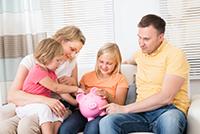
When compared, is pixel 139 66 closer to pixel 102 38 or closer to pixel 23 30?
pixel 102 38

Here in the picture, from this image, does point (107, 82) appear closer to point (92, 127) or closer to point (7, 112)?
point (92, 127)

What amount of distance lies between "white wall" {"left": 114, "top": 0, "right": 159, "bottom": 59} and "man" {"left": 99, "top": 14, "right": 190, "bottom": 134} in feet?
2.38

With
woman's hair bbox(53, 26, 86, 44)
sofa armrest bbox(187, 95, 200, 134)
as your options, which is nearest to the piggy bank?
woman's hair bbox(53, 26, 86, 44)

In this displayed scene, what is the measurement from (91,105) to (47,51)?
0.48 metres

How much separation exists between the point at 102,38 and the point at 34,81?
1.12m

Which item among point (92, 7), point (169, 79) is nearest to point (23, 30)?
point (92, 7)

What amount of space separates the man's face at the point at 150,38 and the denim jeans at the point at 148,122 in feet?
1.38

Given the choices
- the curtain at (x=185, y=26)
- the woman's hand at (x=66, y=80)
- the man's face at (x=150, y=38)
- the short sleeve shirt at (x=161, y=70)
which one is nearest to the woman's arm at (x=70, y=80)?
the woman's hand at (x=66, y=80)

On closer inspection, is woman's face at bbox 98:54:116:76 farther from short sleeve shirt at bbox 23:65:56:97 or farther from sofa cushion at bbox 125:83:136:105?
short sleeve shirt at bbox 23:65:56:97

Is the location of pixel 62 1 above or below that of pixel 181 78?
above

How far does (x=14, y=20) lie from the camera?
10.1 feet

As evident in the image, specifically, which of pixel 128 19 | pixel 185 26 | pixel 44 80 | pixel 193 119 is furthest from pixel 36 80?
pixel 185 26

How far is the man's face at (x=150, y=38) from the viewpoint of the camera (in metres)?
2.15

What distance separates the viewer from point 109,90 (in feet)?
7.82
